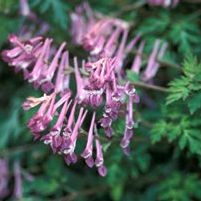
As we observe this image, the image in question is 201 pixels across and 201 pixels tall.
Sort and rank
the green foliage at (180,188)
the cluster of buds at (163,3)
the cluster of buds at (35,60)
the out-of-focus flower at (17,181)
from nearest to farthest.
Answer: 1. the cluster of buds at (35,60)
2. the green foliage at (180,188)
3. the cluster of buds at (163,3)
4. the out-of-focus flower at (17,181)

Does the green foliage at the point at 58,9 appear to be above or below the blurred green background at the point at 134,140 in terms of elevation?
above

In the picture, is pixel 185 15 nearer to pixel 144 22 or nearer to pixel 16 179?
pixel 144 22

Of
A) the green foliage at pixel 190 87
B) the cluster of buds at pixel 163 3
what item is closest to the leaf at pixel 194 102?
the green foliage at pixel 190 87

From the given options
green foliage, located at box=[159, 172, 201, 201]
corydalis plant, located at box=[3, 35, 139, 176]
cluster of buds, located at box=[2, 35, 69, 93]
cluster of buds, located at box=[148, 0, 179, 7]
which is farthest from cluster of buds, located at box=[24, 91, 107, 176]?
cluster of buds, located at box=[148, 0, 179, 7]

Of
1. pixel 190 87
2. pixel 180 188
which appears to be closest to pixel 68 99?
pixel 190 87

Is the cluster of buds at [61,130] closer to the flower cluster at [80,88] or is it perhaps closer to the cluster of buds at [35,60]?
A: the flower cluster at [80,88]

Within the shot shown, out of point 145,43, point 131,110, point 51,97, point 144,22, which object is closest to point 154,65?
point 145,43

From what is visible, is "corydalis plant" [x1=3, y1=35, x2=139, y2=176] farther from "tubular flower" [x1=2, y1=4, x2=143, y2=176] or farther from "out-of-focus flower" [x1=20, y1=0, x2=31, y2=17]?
"out-of-focus flower" [x1=20, y1=0, x2=31, y2=17]
